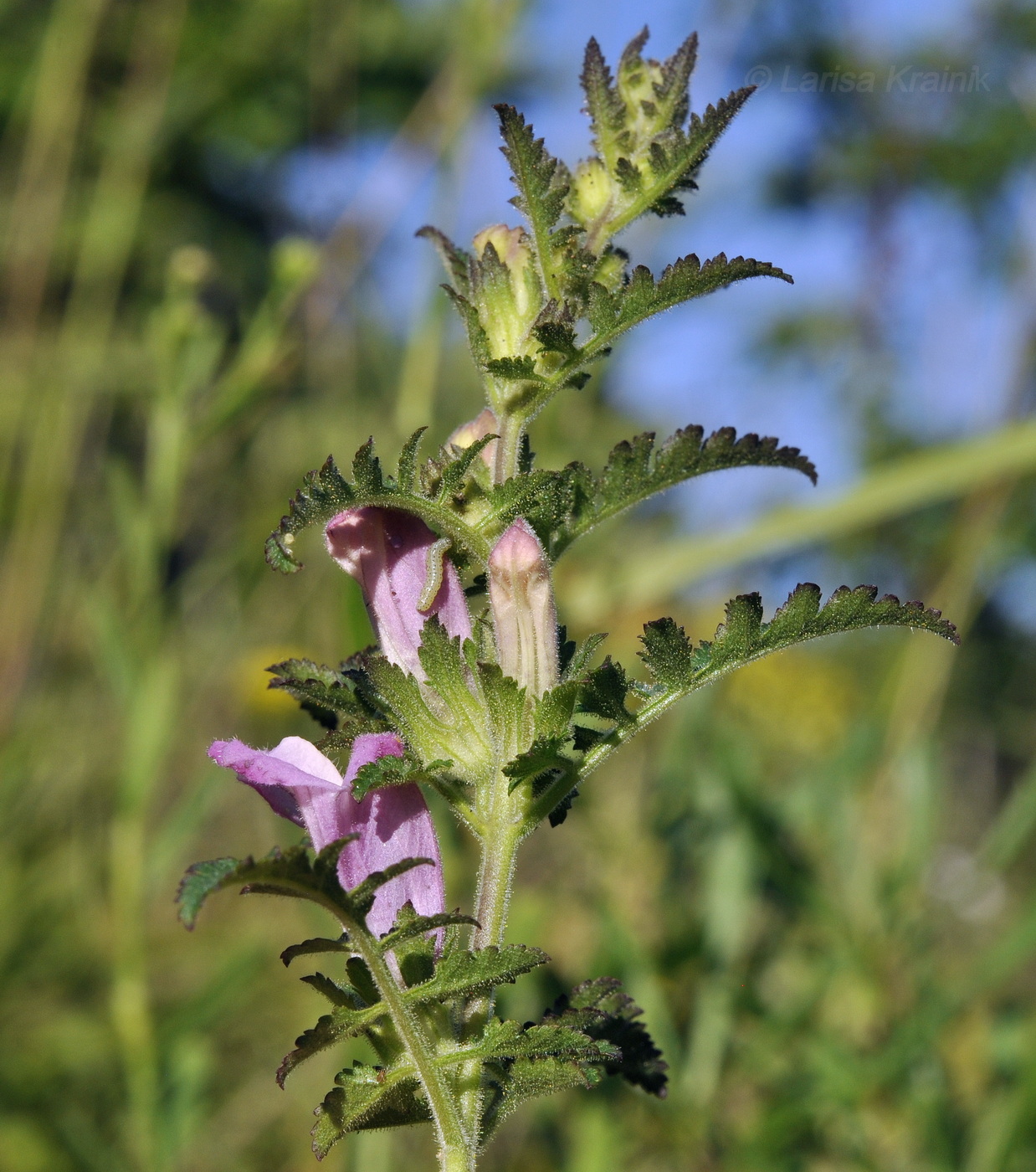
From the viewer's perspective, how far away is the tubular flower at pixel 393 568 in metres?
0.60

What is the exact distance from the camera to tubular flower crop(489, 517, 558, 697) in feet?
1.79

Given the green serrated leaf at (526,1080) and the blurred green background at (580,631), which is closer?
the green serrated leaf at (526,1080)

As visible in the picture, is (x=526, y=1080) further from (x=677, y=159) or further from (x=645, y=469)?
(x=677, y=159)

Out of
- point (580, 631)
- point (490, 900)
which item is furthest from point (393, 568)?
point (580, 631)

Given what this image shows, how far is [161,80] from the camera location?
209 centimetres

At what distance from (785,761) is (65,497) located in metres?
1.57

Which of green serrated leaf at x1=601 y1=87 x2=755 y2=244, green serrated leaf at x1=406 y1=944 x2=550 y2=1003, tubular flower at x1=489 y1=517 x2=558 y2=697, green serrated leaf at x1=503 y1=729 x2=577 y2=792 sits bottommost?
green serrated leaf at x1=406 y1=944 x2=550 y2=1003

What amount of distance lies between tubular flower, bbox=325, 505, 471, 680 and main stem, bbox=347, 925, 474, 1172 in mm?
170

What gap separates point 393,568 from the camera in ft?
2.00

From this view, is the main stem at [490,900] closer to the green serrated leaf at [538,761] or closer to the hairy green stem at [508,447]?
the green serrated leaf at [538,761]

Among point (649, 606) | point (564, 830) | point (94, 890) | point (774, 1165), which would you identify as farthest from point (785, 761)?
point (94, 890)

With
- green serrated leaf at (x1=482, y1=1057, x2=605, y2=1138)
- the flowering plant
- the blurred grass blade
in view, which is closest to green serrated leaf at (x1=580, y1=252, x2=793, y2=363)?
the flowering plant

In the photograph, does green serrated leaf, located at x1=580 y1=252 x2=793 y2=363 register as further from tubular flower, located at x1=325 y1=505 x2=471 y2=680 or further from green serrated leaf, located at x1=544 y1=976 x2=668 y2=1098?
green serrated leaf, located at x1=544 y1=976 x2=668 y2=1098

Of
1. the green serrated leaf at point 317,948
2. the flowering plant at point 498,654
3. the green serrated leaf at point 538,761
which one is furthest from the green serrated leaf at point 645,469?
the green serrated leaf at point 317,948
